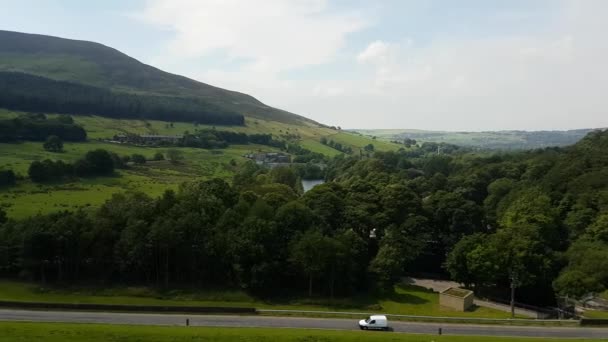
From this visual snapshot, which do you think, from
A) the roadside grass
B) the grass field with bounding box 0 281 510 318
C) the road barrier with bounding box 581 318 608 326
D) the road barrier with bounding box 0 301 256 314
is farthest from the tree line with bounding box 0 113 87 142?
the road barrier with bounding box 581 318 608 326

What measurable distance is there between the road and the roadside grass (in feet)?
7.84

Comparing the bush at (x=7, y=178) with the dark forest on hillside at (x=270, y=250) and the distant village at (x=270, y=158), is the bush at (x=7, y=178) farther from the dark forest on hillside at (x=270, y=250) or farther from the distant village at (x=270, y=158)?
the distant village at (x=270, y=158)

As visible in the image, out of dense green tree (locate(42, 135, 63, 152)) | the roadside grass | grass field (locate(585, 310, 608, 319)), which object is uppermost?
dense green tree (locate(42, 135, 63, 152))

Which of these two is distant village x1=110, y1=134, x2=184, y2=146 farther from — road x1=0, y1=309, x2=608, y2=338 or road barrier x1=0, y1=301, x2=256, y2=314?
road x1=0, y1=309, x2=608, y2=338

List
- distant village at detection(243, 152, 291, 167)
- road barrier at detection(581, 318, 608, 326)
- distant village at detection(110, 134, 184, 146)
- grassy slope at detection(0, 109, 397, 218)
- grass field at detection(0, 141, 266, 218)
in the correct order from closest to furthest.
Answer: road barrier at detection(581, 318, 608, 326) < grass field at detection(0, 141, 266, 218) < grassy slope at detection(0, 109, 397, 218) < distant village at detection(110, 134, 184, 146) < distant village at detection(243, 152, 291, 167)

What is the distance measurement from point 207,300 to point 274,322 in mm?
10096

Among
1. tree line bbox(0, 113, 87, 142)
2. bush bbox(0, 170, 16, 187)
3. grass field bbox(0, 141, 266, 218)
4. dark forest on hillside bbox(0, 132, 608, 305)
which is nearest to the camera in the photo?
dark forest on hillside bbox(0, 132, 608, 305)

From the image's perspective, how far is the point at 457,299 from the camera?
150 ft

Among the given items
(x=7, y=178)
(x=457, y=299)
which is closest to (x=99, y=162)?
(x=7, y=178)

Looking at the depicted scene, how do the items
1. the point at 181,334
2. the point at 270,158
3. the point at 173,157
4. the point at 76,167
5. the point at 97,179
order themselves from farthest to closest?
the point at 270,158 → the point at 173,157 → the point at 76,167 → the point at 97,179 → the point at 181,334

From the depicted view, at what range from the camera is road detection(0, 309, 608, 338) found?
118ft

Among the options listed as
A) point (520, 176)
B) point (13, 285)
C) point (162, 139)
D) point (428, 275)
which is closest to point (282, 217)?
point (428, 275)

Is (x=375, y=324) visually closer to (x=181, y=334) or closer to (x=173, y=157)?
(x=181, y=334)

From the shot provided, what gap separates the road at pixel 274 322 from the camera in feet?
118
